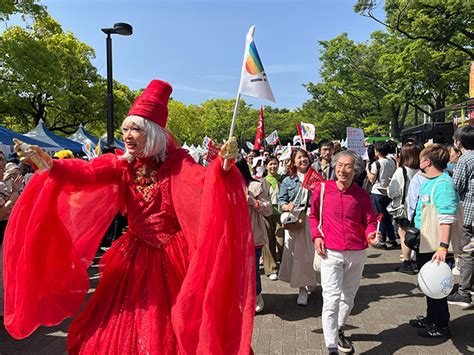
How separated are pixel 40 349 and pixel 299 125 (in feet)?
33.8

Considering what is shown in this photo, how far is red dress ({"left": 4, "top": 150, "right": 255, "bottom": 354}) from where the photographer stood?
2.12 m

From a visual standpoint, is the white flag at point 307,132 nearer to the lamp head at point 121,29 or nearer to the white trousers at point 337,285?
the lamp head at point 121,29

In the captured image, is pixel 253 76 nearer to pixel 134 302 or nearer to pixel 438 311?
pixel 134 302

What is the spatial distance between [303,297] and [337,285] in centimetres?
156

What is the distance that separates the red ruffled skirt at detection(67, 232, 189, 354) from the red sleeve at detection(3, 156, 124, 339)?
22 centimetres

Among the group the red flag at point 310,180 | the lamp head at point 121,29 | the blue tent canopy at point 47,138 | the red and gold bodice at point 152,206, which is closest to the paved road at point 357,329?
the red flag at point 310,180

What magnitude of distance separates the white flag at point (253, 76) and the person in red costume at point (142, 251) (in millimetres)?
511

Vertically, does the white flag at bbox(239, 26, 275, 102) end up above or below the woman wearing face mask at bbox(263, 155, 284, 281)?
above

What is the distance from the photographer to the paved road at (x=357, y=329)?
378 centimetres

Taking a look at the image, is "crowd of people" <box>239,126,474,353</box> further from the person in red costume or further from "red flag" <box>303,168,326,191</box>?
the person in red costume

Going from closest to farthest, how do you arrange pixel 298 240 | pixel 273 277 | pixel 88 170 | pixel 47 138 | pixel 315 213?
pixel 88 170 < pixel 315 213 < pixel 298 240 < pixel 273 277 < pixel 47 138

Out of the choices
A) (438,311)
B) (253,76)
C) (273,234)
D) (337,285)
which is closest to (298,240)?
(273,234)

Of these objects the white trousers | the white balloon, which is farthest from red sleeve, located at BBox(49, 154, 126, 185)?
the white balloon

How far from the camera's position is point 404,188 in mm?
6445
